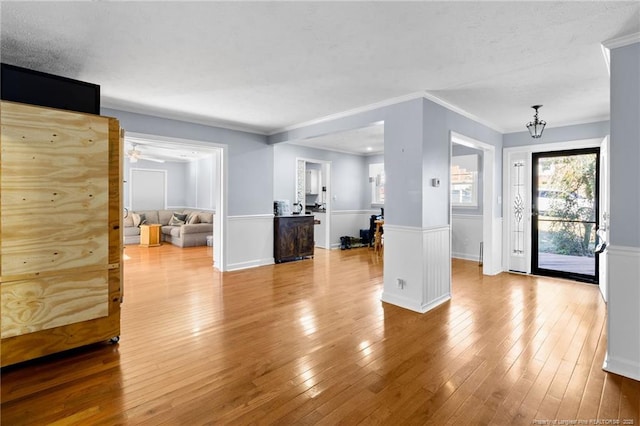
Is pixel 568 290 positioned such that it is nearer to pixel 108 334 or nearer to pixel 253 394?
pixel 253 394

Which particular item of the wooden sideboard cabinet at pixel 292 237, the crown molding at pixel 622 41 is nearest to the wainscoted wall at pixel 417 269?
the crown molding at pixel 622 41

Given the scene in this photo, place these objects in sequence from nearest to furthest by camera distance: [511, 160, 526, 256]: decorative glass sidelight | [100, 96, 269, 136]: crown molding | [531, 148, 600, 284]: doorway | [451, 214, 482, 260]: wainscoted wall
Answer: [100, 96, 269, 136]: crown molding
[531, 148, 600, 284]: doorway
[511, 160, 526, 256]: decorative glass sidelight
[451, 214, 482, 260]: wainscoted wall

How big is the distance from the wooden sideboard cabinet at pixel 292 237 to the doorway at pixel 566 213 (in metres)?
4.22

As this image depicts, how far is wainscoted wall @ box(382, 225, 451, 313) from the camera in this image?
3764 millimetres

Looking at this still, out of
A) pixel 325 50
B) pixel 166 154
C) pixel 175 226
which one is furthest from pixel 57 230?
pixel 166 154

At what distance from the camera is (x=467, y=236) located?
22.2 ft

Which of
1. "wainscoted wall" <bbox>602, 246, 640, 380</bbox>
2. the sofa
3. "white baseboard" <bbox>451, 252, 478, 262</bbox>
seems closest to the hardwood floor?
"wainscoted wall" <bbox>602, 246, 640, 380</bbox>

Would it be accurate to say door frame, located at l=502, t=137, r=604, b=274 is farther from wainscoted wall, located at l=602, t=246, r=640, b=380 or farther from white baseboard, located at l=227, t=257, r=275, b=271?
white baseboard, located at l=227, t=257, r=275, b=271

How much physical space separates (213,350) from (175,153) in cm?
779

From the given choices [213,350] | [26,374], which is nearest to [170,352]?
[213,350]

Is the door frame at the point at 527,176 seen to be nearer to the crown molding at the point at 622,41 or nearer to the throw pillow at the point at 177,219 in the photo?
the crown molding at the point at 622,41

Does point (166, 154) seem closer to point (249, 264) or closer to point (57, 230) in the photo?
point (249, 264)

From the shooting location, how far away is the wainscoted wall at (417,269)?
12.3 feet

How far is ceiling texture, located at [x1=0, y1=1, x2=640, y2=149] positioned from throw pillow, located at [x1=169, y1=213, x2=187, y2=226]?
5705mm
